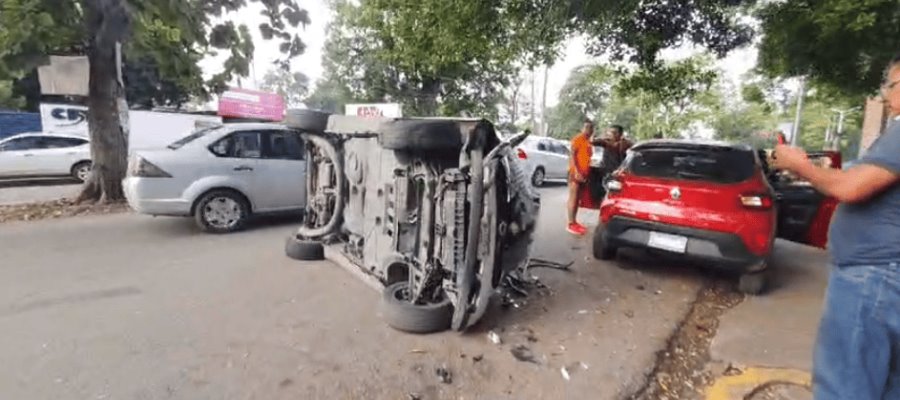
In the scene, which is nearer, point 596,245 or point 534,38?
point 596,245

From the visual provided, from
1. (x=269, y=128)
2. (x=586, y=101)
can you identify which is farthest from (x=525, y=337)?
(x=586, y=101)

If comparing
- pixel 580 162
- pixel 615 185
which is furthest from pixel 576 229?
pixel 615 185

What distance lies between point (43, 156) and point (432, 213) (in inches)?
534

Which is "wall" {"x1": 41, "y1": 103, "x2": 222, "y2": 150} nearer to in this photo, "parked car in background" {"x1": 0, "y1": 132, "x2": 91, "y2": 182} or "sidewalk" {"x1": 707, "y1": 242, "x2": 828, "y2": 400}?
"parked car in background" {"x1": 0, "y1": 132, "x2": 91, "y2": 182}

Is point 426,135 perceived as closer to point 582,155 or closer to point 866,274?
point 866,274

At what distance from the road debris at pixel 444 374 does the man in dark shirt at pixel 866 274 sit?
5.94 ft

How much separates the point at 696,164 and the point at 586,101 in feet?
116

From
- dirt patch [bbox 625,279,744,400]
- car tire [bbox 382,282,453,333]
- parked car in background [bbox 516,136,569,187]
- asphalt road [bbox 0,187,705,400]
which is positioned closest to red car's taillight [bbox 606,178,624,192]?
asphalt road [bbox 0,187,705,400]

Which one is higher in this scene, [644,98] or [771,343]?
[644,98]

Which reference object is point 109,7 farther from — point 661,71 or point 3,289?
point 661,71

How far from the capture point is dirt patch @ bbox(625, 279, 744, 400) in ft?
9.59

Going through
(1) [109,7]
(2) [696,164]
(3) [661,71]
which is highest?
(1) [109,7]

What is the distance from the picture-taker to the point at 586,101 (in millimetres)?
38188

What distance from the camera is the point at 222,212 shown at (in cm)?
641
